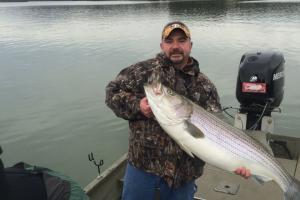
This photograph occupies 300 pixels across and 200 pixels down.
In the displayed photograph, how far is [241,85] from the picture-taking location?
5.88 m

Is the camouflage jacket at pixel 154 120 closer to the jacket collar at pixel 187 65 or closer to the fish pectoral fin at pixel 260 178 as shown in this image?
the jacket collar at pixel 187 65

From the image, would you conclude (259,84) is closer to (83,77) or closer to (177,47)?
(177,47)

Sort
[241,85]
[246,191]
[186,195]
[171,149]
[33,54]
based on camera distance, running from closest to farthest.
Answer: [171,149]
[186,195]
[246,191]
[241,85]
[33,54]

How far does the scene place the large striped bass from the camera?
9.05ft

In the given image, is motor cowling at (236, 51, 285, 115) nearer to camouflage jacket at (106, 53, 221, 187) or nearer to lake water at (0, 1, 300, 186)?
camouflage jacket at (106, 53, 221, 187)

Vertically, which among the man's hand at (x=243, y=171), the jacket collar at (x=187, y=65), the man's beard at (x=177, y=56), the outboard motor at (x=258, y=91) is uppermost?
the man's beard at (x=177, y=56)

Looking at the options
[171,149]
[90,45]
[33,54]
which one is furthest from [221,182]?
[90,45]

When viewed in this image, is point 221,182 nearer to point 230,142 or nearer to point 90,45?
point 230,142

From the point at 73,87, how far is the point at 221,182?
9.19 m

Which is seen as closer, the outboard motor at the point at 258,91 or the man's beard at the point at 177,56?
the man's beard at the point at 177,56

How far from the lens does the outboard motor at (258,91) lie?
18.8 feet

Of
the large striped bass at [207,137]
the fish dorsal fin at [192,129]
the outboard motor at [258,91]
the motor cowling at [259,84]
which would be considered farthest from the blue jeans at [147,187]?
the motor cowling at [259,84]

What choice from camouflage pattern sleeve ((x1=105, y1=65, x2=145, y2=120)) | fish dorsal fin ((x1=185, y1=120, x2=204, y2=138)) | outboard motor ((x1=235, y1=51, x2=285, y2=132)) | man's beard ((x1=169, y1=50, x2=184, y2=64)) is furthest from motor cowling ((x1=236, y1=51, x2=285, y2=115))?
fish dorsal fin ((x1=185, y1=120, x2=204, y2=138))

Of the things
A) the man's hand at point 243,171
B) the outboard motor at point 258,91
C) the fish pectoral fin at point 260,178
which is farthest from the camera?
the outboard motor at point 258,91
